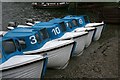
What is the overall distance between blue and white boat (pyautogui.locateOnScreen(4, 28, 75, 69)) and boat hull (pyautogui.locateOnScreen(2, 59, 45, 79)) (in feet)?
6.58

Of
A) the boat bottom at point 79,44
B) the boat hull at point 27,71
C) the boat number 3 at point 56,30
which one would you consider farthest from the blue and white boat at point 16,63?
the boat bottom at point 79,44

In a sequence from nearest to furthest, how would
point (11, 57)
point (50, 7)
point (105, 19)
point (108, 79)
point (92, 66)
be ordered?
point (11, 57) → point (108, 79) → point (92, 66) → point (105, 19) → point (50, 7)

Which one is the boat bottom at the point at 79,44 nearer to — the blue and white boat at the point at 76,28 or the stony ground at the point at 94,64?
the stony ground at the point at 94,64

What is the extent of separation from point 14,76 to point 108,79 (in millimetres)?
5620

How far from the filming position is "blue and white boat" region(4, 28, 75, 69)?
1487 cm

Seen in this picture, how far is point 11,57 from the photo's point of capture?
12664 mm

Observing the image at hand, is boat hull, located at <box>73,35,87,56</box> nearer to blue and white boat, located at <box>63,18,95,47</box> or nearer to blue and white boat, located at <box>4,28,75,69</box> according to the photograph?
blue and white boat, located at <box>4,28,75,69</box>

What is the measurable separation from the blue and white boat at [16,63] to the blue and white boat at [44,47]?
59.3 inches

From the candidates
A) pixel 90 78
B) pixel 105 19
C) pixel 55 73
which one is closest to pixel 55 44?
pixel 55 73

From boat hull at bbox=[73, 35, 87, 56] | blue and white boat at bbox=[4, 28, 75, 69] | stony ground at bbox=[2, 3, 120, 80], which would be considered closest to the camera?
blue and white boat at bbox=[4, 28, 75, 69]

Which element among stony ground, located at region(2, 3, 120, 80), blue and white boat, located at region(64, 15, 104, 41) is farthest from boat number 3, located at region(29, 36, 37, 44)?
blue and white boat, located at region(64, 15, 104, 41)

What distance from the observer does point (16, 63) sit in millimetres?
11703

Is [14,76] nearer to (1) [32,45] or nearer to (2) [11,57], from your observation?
(2) [11,57]

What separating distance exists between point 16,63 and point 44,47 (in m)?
3.79
